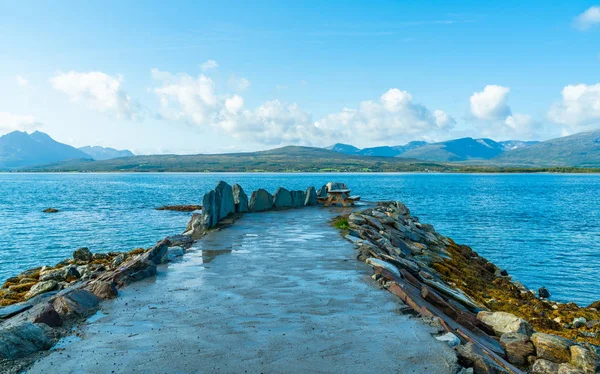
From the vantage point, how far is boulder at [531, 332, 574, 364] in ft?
30.2

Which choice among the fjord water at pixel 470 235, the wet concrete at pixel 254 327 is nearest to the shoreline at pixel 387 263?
the wet concrete at pixel 254 327

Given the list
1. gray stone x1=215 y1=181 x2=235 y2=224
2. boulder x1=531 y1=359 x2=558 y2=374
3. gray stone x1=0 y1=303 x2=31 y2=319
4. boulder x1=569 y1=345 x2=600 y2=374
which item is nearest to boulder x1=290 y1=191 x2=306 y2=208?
gray stone x1=215 y1=181 x2=235 y2=224

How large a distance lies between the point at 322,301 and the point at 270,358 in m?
3.49

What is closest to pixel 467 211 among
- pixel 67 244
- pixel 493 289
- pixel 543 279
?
pixel 543 279

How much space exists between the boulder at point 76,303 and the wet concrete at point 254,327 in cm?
37

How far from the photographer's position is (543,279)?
2677 centimetres

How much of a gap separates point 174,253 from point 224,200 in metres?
10.6

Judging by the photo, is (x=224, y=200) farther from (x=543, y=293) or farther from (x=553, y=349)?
(x=553, y=349)

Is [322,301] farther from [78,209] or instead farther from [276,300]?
[78,209]

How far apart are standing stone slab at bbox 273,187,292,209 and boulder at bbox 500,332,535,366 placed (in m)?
24.1

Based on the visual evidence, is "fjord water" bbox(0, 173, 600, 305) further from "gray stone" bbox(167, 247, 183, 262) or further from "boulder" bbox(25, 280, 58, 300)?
"gray stone" bbox(167, 247, 183, 262)

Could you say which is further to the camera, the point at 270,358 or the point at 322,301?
the point at 322,301

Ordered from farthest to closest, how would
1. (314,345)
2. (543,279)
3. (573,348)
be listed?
(543,279)
(573,348)
(314,345)

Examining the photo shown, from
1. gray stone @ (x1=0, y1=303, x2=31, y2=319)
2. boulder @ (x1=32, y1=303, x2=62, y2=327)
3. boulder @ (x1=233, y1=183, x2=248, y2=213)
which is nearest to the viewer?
boulder @ (x1=32, y1=303, x2=62, y2=327)
